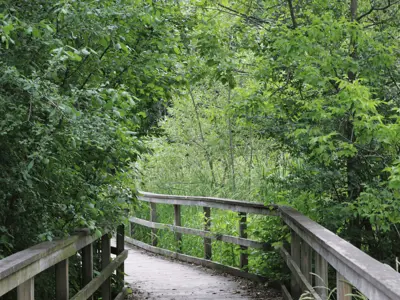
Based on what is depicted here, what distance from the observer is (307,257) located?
5.65 meters

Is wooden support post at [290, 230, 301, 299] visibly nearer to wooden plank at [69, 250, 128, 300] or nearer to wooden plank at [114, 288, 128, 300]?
wooden plank at [69, 250, 128, 300]

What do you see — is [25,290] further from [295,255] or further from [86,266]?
[295,255]

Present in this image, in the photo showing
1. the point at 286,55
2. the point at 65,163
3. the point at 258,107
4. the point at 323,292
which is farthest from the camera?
the point at 258,107

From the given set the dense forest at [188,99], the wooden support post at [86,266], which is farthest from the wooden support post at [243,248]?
the wooden support post at [86,266]

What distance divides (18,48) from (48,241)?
4.25 ft

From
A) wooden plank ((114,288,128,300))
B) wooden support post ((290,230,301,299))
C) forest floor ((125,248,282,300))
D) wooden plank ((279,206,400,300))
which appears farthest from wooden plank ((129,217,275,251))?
wooden plank ((279,206,400,300))

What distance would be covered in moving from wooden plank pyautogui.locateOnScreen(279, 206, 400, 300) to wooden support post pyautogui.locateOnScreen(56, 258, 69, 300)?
173cm

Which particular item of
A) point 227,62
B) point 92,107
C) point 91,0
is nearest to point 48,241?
point 92,107

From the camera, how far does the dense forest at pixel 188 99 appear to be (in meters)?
4.19

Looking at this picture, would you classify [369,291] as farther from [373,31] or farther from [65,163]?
[373,31]

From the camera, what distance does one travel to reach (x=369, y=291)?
303 centimetres

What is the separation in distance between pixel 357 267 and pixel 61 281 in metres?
2.11

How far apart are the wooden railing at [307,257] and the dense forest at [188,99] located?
0.32 meters

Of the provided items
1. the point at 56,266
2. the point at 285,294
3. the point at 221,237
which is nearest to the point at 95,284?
the point at 56,266
